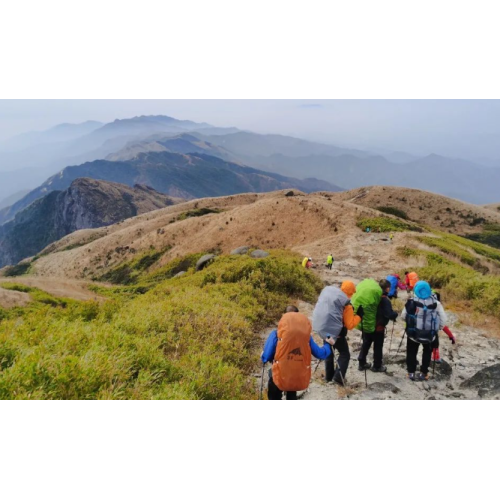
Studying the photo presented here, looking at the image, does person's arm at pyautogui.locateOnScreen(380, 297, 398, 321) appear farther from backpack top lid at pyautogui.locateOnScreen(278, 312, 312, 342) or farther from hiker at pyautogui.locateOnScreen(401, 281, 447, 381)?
backpack top lid at pyautogui.locateOnScreen(278, 312, 312, 342)

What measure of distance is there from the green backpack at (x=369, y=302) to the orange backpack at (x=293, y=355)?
2.57m

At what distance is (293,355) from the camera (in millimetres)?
4109

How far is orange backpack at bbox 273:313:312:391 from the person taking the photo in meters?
4.10

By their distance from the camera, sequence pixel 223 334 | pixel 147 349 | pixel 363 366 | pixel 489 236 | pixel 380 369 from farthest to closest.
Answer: pixel 489 236, pixel 223 334, pixel 363 366, pixel 380 369, pixel 147 349

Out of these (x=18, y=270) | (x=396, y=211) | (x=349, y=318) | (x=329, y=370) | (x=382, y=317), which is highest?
(x=396, y=211)

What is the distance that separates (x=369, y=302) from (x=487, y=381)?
267 centimetres

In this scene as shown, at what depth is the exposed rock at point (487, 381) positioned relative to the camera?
18.9 ft

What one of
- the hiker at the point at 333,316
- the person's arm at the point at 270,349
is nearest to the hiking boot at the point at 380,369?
the hiker at the point at 333,316

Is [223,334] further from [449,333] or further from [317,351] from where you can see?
[449,333]

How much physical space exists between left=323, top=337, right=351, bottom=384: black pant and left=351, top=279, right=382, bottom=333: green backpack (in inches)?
29.8

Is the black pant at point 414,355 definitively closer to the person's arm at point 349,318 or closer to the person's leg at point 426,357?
the person's leg at point 426,357

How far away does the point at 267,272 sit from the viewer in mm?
12234

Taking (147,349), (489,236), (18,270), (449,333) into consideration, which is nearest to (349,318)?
(449,333)

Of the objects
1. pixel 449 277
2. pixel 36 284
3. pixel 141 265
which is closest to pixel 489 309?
pixel 449 277
